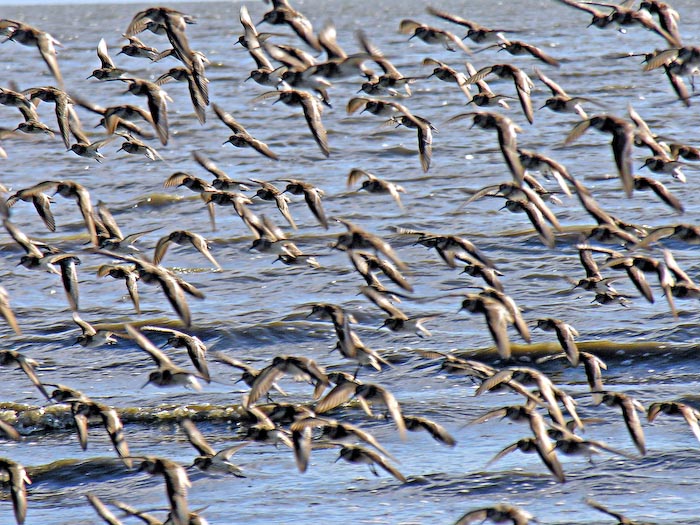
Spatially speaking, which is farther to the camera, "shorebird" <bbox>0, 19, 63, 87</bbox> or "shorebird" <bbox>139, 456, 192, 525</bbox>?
"shorebird" <bbox>0, 19, 63, 87</bbox>

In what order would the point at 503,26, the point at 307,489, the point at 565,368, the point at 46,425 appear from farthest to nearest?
1. the point at 503,26
2. the point at 565,368
3. the point at 46,425
4. the point at 307,489

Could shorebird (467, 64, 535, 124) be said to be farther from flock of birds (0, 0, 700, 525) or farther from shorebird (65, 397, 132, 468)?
shorebird (65, 397, 132, 468)

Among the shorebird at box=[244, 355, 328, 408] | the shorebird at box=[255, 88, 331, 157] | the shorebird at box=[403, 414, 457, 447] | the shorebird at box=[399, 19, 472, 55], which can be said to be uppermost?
the shorebird at box=[399, 19, 472, 55]

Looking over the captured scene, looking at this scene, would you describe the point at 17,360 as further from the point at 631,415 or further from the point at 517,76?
the point at 517,76

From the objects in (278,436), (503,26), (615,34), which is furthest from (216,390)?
(503,26)

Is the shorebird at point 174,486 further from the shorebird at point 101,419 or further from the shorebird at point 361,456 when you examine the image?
the shorebird at point 361,456

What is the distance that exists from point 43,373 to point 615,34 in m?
41.0

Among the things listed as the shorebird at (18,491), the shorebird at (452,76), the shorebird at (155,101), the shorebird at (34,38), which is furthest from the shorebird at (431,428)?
the shorebird at (34,38)

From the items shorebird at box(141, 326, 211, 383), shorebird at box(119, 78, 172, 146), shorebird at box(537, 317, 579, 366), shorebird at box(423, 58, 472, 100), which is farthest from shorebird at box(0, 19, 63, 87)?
shorebird at box(537, 317, 579, 366)

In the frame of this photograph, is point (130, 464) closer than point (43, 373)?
Yes

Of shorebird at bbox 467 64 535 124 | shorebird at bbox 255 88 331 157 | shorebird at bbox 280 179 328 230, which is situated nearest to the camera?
shorebird at bbox 255 88 331 157

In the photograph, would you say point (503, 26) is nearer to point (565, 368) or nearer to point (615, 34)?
point (615, 34)

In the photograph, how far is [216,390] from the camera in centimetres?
1416

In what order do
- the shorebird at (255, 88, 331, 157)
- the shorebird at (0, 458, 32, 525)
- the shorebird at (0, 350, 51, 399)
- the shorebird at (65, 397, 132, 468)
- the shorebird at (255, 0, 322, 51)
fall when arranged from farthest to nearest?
the shorebird at (255, 88, 331, 157), the shorebird at (255, 0, 322, 51), the shorebird at (0, 350, 51, 399), the shorebird at (65, 397, 132, 468), the shorebird at (0, 458, 32, 525)
